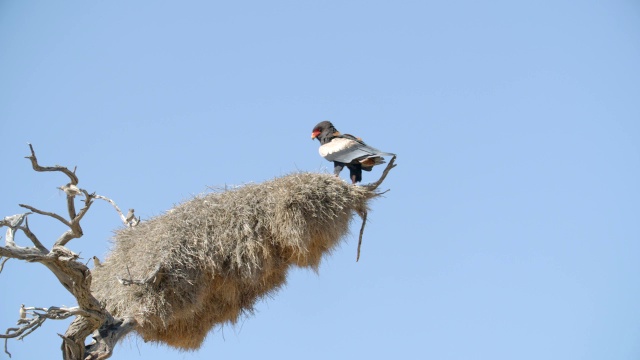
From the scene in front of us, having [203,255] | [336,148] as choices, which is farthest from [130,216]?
[336,148]

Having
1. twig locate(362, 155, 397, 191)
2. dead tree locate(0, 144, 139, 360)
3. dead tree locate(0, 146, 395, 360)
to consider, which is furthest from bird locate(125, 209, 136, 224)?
twig locate(362, 155, 397, 191)

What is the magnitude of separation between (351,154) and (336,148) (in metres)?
0.19

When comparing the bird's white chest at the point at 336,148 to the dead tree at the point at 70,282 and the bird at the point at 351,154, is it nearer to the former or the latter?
the bird at the point at 351,154

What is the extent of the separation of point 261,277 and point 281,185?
713 millimetres

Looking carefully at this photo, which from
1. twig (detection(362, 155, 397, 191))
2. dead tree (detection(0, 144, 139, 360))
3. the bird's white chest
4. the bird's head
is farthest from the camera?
the bird's head

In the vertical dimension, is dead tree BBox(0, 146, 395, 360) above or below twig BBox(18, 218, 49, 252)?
below

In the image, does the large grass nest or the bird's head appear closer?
the large grass nest

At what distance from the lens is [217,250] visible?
4.96 m

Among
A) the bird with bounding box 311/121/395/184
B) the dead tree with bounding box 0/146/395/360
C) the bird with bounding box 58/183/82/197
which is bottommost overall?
the dead tree with bounding box 0/146/395/360

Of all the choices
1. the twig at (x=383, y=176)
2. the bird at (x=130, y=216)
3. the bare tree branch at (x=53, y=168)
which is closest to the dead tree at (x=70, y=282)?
the bare tree branch at (x=53, y=168)

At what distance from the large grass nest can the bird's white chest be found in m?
0.53

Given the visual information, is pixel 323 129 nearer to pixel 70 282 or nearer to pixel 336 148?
pixel 336 148

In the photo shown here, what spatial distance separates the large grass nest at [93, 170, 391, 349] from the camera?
15.9ft

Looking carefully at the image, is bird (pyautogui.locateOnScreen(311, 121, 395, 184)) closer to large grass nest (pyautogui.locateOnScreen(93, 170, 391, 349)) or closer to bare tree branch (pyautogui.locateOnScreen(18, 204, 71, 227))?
large grass nest (pyautogui.locateOnScreen(93, 170, 391, 349))
